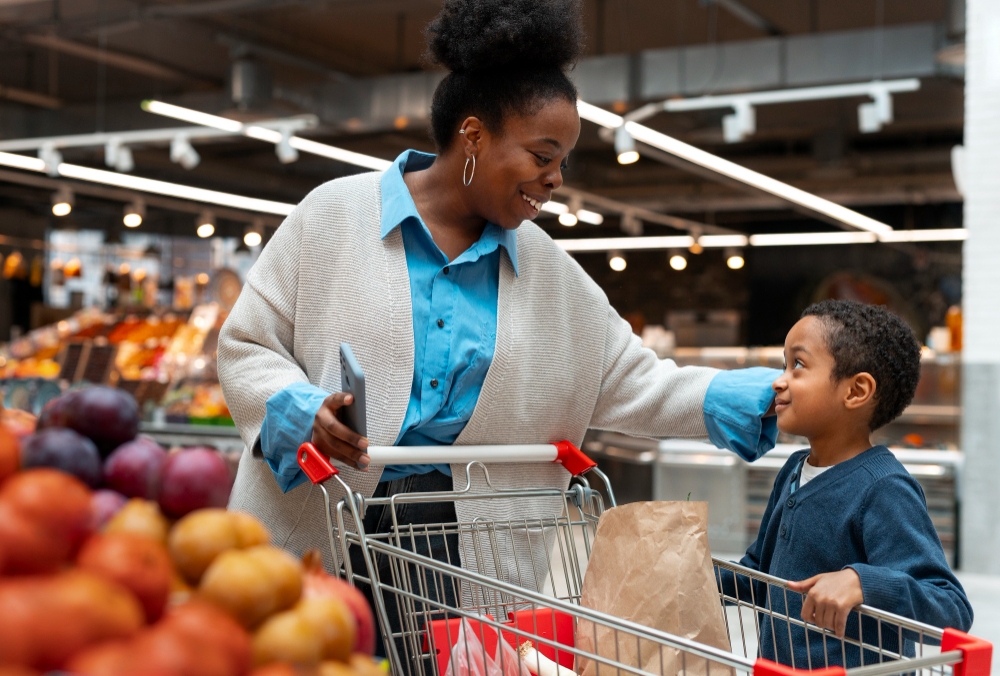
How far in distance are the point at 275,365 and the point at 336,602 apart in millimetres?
878

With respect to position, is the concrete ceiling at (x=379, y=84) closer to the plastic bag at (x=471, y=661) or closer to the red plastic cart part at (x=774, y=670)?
the plastic bag at (x=471, y=661)

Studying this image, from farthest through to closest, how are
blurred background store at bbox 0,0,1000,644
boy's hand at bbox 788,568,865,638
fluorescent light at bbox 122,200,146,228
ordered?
fluorescent light at bbox 122,200,146,228 → blurred background store at bbox 0,0,1000,644 → boy's hand at bbox 788,568,865,638

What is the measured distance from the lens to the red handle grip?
1372 mm

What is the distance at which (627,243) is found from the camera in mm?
12805

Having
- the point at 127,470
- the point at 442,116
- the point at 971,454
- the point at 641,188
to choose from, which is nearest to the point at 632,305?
the point at 641,188

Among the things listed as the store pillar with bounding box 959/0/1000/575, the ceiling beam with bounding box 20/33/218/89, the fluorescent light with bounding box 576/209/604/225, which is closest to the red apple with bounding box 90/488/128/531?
the store pillar with bounding box 959/0/1000/575

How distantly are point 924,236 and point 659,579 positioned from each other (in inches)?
427

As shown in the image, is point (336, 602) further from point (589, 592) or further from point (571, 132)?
point (571, 132)

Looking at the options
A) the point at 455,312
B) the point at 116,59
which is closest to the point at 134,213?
the point at 116,59

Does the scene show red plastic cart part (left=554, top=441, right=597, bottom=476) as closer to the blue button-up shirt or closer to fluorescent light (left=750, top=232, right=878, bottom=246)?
the blue button-up shirt

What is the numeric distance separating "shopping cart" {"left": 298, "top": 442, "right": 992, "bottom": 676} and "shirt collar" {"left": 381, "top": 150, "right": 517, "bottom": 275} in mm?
341

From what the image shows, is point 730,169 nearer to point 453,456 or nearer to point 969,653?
point 453,456

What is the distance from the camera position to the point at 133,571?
702mm

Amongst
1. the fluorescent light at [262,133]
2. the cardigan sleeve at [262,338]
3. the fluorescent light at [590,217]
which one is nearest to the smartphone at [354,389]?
the cardigan sleeve at [262,338]
